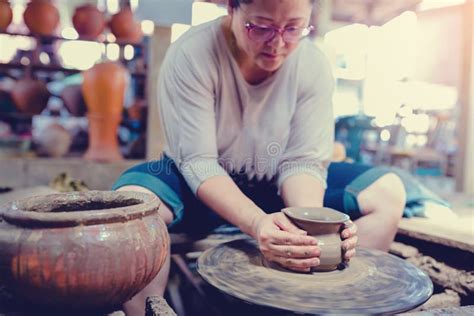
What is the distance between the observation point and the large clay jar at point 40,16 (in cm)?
387

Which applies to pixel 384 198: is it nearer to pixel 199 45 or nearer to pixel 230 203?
pixel 230 203

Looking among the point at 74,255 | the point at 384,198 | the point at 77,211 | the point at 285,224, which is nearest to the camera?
the point at 74,255

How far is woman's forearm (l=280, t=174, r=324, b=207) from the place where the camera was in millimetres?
1630

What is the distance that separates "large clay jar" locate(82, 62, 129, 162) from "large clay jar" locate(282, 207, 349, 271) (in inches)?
113

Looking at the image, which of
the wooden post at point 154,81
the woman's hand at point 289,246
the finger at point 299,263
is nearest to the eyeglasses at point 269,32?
the woman's hand at point 289,246

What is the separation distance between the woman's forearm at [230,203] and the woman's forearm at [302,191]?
24cm

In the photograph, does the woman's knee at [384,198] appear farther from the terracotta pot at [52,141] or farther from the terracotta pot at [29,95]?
→ the terracotta pot at [29,95]

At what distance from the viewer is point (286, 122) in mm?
1832

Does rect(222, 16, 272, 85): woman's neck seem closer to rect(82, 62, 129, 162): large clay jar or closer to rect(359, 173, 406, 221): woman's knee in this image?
rect(359, 173, 406, 221): woman's knee

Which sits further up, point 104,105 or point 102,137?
point 104,105

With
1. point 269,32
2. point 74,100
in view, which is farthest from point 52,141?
point 269,32

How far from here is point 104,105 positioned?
382 centimetres

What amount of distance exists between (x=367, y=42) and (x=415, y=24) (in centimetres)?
101

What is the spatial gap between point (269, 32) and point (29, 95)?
311 centimetres
